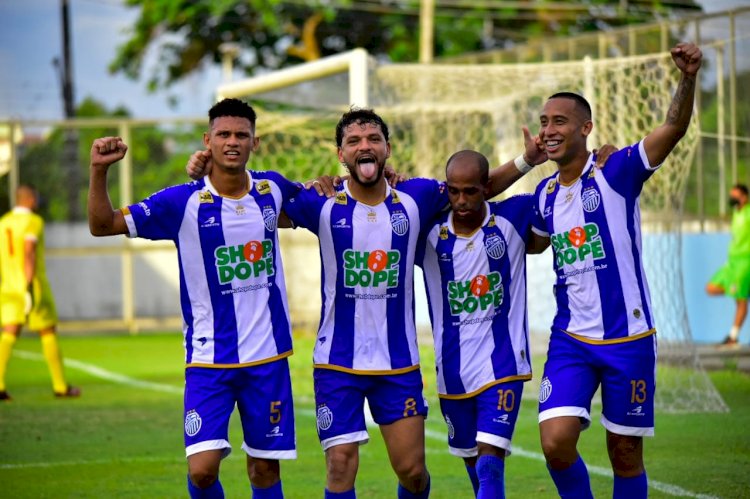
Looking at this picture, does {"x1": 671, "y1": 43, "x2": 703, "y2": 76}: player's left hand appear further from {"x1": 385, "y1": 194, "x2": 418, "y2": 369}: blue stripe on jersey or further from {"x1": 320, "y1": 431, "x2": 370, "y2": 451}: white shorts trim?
{"x1": 320, "y1": 431, "x2": 370, "y2": 451}: white shorts trim

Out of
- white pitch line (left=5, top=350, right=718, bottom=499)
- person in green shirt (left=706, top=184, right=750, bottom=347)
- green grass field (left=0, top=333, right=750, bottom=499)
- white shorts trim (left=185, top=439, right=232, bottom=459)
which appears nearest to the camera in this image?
white shorts trim (left=185, top=439, right=232, bottom=459)

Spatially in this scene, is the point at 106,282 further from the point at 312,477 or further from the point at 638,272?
the point at 638,272

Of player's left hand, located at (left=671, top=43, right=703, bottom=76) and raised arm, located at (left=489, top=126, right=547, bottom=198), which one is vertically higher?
player's left hand, located at (left=671, top=43, right=703, bottom=76)

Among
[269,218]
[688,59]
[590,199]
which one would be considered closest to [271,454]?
[269,218]

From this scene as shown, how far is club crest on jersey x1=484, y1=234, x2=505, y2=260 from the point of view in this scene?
6793 mm

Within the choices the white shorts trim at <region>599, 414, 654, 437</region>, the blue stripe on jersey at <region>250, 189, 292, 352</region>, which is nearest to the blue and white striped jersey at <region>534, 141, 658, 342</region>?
the white shorts trim at <region>599, 414, 654, 437</region>

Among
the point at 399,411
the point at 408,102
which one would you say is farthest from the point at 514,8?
the point at 399,411

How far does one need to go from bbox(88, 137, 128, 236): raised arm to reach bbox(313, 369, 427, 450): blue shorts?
53.6 inches

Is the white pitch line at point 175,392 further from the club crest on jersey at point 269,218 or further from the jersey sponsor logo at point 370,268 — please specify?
the club crest on jersey at point 269,218

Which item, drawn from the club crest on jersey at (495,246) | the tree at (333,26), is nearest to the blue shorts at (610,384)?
the club crest on jersey at (495,246)

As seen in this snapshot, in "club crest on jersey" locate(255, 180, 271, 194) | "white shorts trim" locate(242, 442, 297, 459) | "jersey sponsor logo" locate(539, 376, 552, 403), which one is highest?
"club crest on jersey" locate(255, 180, 271, 194)

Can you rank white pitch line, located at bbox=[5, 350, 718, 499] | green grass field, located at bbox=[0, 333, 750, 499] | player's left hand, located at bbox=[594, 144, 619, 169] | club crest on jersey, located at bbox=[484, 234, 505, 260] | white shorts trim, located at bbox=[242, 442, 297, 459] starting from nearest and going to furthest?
1. white shorts trim, located at bbox=[242, 442, 297, 459]
2. player's left hand, located at bbox=[594, 144, 619, 169]
3. club crest on jersey, located at bbox=[484, 234, 505, 260]
4. white pitch line, located at bbox=[5, 350, 718, 499]
5. green grass field, located at bbox=[0, 333, 750, 499]

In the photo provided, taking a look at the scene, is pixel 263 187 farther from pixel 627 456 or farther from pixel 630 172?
pixel 627 456

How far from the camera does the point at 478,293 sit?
22.2ft
